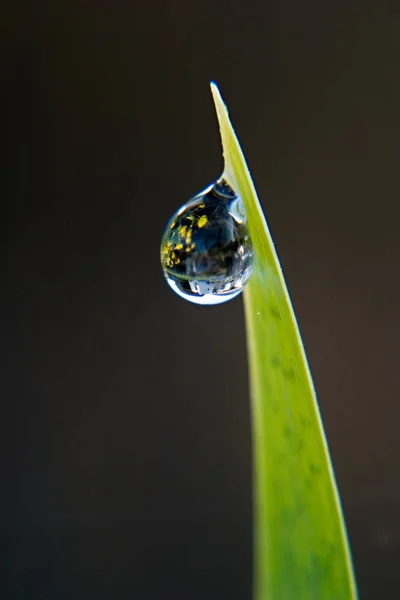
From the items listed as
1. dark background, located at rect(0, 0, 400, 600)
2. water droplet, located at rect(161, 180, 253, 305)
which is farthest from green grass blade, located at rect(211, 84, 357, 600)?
dark background, located at rect(0, 0, 400, 600)

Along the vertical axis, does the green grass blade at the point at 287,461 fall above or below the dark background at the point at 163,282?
below

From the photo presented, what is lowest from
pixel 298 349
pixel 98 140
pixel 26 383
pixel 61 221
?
pixel 298 349

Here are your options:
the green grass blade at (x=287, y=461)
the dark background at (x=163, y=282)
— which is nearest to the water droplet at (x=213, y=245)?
the green grass blade at (x=287, y=461)

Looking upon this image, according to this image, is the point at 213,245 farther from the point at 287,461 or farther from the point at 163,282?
the point at 163,282

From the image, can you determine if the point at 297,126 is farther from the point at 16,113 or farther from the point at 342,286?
the point at 16,113

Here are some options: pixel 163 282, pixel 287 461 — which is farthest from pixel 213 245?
pixel 163 282

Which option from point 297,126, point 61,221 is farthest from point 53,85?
point 297,126

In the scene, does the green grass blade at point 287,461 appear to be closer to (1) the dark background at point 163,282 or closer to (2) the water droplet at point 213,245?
(2) the water droplet at point 213,245
